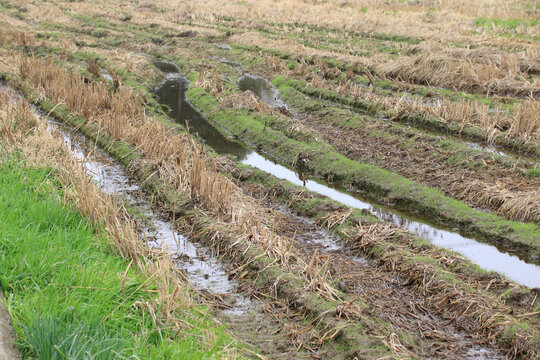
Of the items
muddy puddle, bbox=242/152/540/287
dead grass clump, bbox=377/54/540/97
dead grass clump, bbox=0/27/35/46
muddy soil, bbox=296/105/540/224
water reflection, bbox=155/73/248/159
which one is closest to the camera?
muddy puddle, bbox=242/152/540/287

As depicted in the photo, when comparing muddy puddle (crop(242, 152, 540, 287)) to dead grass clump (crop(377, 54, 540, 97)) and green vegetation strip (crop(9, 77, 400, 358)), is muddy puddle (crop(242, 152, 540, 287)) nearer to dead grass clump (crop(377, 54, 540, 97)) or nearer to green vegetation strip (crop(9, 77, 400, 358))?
green vegetation strip (crop(9, 77, 400, 358))

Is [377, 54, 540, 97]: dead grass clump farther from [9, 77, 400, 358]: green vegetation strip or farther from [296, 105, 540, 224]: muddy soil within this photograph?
[9, 77, 400, 358]: green vegetation strip

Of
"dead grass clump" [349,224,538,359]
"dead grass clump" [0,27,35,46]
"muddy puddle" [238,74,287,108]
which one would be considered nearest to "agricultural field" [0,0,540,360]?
"dead grass clump" [349,224,538,359]

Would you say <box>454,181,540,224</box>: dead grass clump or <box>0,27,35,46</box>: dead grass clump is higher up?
<box>454,181,540,224</box>: dead grass clump

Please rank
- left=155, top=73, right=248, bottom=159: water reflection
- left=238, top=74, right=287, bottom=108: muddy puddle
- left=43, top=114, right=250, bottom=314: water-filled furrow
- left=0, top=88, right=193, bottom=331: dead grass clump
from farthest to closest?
left=238, top=74, right=287, bottom=108: muddy puddle < left=155, top=73, right=248, bottom=159: water reflection < left=43, top=114, right=250, bottom=314: water-filled furrow < left=0, top=88, right=193, bottom=331: dead grass clump

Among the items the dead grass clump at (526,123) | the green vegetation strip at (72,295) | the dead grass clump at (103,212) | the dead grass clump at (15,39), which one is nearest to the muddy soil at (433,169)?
the dead grass clump at (526,123)

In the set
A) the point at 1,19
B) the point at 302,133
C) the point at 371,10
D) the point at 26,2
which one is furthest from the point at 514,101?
the point at 26,2

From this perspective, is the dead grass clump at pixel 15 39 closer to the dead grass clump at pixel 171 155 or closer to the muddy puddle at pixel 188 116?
the muddy puddle at pixel 188 116

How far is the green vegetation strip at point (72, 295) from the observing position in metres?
3.78

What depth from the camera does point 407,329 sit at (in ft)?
18.2

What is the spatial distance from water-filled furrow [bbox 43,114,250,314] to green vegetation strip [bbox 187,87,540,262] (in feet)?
12.1

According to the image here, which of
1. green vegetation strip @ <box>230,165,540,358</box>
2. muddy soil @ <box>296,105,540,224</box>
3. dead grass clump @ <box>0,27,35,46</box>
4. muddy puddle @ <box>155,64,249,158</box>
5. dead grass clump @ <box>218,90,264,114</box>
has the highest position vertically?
green vegetation strip @ <box>230,165,540,358</box>

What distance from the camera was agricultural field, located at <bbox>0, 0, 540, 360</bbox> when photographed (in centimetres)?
481

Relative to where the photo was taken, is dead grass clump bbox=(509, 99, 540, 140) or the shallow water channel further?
dead grass clump bbox=(509, 99, 540, 140)
